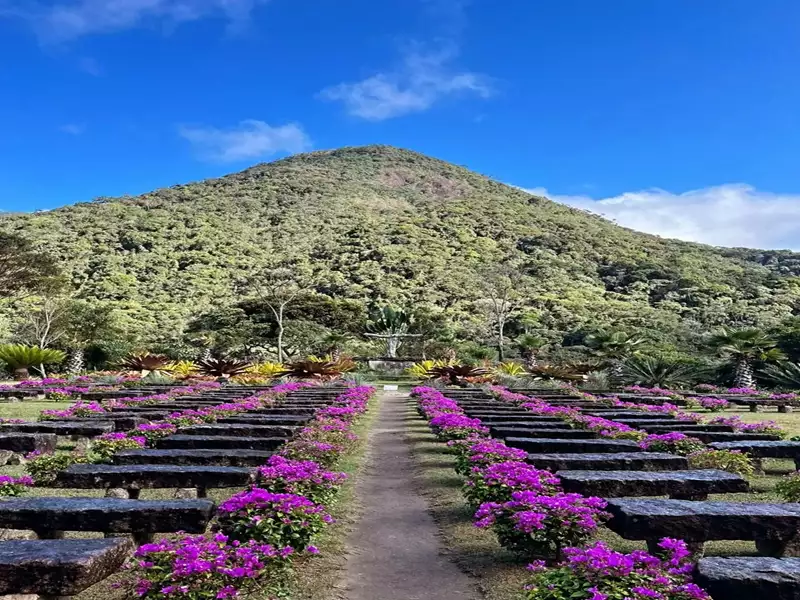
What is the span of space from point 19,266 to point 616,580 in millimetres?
31351

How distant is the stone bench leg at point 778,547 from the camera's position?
4.39 metres

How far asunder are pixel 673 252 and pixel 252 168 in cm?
7388

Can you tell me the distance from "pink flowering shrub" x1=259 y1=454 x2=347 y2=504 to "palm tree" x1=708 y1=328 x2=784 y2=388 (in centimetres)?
2250

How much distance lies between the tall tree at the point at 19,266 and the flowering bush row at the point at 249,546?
26876 mm

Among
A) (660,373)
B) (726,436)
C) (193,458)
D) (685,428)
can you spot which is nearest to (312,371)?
(660,373)

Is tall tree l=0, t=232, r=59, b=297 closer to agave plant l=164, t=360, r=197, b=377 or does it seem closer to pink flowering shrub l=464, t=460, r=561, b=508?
agave plant l=164, t=360, r=197, b=377

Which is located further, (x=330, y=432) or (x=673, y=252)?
(x=673, y=252)

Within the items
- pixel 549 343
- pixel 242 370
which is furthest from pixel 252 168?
pixel 242 370

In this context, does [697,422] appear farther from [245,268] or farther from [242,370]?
[245,268]

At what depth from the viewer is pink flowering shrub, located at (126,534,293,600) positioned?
3215 millimetres

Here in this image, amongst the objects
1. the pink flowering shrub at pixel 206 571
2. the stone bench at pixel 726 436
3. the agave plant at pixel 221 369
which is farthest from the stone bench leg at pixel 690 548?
the agave plant at pixel 221 369

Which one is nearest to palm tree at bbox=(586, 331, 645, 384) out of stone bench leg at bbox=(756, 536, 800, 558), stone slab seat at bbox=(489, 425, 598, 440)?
stone slab seat at bbox=(489, 425, 598, 440)

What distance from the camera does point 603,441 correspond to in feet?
27.1

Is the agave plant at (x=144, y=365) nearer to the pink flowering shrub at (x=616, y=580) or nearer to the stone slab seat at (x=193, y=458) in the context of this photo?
the stone slab seat at (x=193, y=458)
